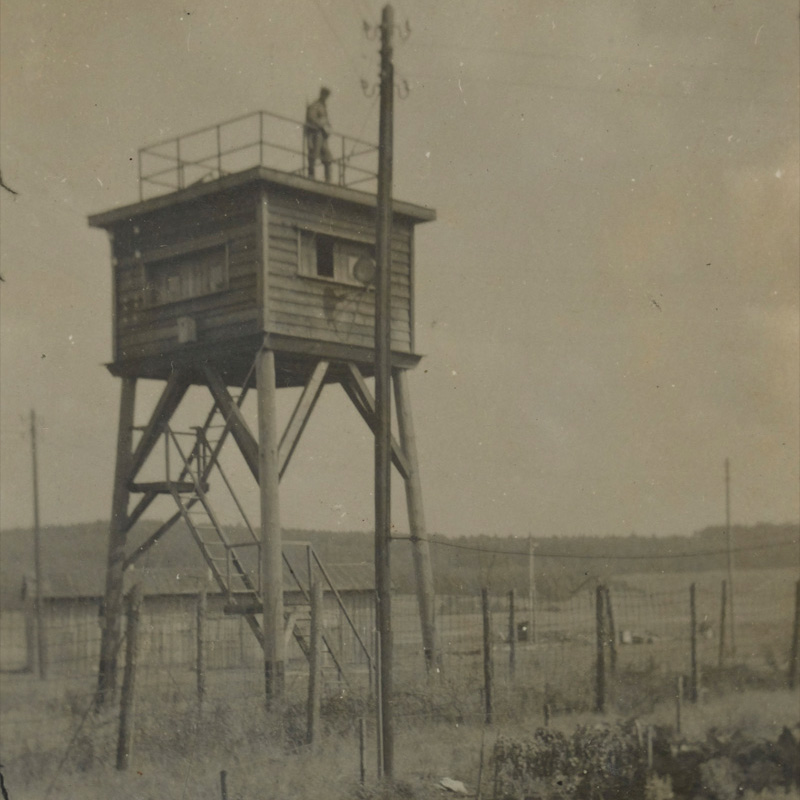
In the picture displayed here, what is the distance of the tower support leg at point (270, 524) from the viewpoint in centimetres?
1438

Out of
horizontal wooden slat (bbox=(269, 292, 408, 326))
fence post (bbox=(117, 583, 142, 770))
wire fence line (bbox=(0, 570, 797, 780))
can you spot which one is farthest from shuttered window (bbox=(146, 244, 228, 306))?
fence post (bbox=(117, 583, 142, 770))

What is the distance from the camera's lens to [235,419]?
609 inches

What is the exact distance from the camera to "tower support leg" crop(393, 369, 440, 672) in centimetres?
1597

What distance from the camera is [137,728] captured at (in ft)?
43.0

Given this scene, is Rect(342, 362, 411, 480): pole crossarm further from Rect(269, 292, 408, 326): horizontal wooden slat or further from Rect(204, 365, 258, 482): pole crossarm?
Rect(204, 365, 258, 482): pole crossarm

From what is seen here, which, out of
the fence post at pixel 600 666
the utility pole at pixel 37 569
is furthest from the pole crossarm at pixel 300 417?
the utility pole at pixel 37 569

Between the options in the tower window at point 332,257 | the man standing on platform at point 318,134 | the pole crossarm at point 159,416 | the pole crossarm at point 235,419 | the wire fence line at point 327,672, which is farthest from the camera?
the pole crossarm at point 159,416

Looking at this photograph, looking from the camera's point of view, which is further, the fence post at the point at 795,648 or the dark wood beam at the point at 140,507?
the dark wood beam at the point at 140,507

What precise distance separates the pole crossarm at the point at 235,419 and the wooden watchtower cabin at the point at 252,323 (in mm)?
22

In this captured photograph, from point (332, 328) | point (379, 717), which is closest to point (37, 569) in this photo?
point (332, 328)

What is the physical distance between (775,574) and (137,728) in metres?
37.4

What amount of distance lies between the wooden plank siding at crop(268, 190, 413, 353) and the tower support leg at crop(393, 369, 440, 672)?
783 millimetres

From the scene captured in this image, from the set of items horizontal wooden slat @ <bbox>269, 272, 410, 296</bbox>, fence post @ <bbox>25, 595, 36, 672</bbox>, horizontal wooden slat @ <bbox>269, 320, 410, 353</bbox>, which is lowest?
fence post @ <bbox>25, 595, 36, 672</bbox>

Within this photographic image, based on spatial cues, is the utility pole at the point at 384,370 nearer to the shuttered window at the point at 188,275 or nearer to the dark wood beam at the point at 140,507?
the shuttered window at the point at 188,275
